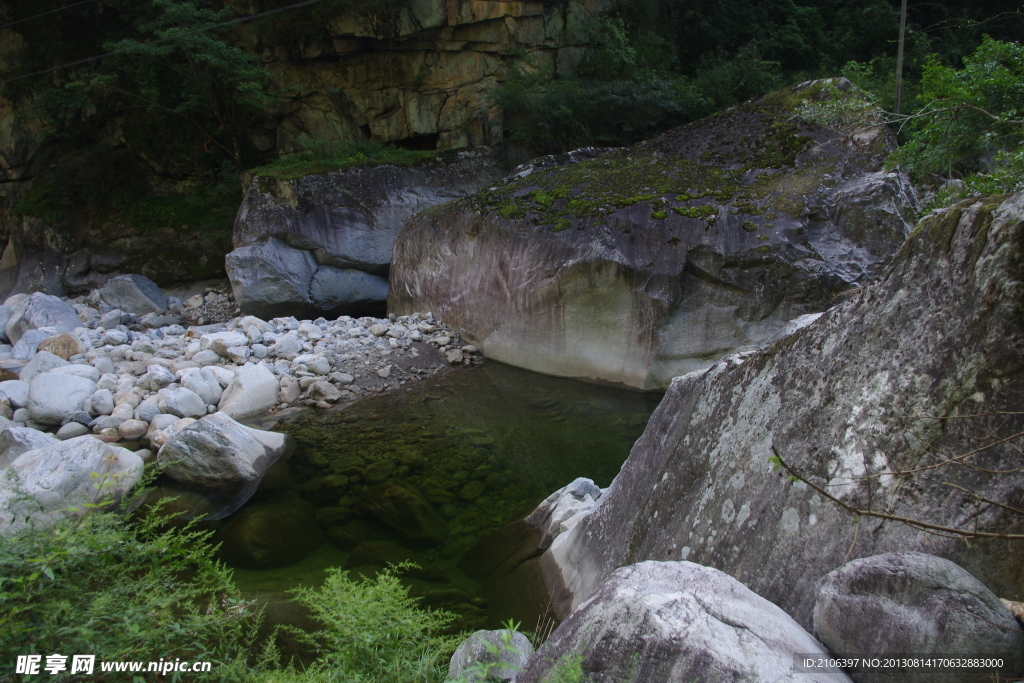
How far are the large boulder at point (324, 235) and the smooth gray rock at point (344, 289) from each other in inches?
0.7

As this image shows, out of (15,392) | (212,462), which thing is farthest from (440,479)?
(15,392)

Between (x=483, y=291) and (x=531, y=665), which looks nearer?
Result: (x=531, y=665)

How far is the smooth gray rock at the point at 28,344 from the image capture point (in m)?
9.12

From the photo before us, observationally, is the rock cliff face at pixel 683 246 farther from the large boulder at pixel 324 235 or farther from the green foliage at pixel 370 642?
the green foliage at pixel 370 642

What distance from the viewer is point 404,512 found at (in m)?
4.75

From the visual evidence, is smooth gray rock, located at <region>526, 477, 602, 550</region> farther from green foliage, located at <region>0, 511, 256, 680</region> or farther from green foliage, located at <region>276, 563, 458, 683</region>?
green foliage, located at <region>0, 511, 256, 680</region>

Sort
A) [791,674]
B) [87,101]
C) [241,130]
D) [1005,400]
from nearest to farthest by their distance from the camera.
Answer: [791,674]
[1005,400]
[87,101]
[241,130]

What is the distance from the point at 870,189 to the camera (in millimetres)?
7145

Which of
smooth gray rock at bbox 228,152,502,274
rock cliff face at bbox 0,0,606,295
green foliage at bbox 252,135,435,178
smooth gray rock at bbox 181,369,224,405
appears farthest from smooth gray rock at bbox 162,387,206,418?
rock cliff face at bbox 0,0,606,295

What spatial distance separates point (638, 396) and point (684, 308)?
4.21ft

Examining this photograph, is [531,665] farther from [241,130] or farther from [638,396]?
[241,130]

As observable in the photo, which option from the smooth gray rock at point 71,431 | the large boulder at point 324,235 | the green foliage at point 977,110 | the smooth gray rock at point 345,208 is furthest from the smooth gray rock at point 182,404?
the green foliage at point 977,110

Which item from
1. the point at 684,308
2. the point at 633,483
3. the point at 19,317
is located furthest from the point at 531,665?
the point at 19,317

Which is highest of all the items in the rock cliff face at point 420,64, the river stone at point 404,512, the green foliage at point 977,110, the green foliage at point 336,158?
the rock cliff face at point 420,64
